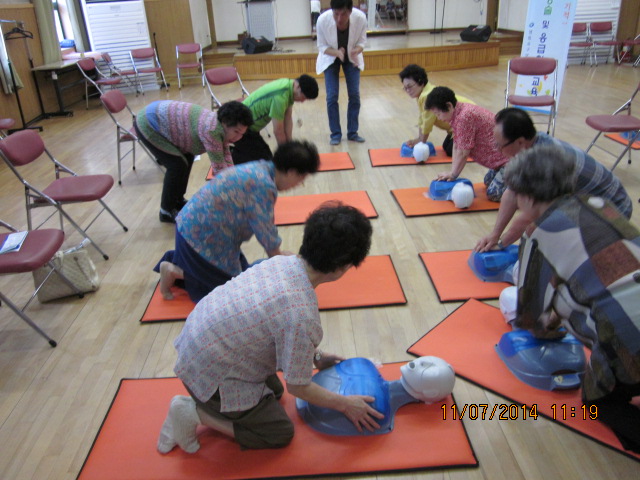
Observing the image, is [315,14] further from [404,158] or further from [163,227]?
[163,227]

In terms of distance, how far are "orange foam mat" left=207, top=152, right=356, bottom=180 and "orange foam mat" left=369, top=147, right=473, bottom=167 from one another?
0.73ft

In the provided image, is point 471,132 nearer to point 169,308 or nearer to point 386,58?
point 169,308

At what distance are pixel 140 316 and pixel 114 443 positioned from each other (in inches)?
32.6

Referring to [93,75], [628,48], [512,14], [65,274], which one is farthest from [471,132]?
[512,14]

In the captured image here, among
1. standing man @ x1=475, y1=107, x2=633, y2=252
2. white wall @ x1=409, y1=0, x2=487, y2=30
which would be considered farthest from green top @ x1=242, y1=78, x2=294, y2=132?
white wall @ x1=409, y1=0, x2=487, y2=30

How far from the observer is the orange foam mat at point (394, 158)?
4.22 metres

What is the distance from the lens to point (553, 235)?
4.91 feet

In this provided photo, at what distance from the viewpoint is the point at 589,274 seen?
143 cm

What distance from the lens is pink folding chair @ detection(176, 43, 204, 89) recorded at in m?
7.97

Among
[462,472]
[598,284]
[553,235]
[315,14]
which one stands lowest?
[462,472]

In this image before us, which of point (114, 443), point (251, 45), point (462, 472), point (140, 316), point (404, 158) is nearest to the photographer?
point (462, 472)

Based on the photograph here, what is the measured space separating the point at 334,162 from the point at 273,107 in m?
1.04

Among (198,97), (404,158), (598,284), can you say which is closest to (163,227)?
(404,158)

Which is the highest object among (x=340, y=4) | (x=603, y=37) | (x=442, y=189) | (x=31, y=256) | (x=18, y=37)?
(x=340, y=4)
